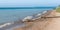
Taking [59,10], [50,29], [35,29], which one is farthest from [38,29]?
[59,10]

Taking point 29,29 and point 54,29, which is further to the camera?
point 29,29

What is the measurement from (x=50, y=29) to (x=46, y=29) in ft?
0.45

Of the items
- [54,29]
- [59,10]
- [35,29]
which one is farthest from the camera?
[59,10]

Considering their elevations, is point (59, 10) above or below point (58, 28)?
below

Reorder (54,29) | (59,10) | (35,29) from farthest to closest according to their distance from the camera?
1. (59,10)
2. (35,29)
3. (54,29)

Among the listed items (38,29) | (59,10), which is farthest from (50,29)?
(59,10)

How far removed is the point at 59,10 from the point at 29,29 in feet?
19.8

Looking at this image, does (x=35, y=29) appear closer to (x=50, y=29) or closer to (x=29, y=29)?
(x=29, y=29)

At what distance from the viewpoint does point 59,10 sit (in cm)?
1080

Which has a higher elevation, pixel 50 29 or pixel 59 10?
pixel 50 29

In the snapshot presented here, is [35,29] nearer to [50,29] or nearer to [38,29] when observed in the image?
[38,29]

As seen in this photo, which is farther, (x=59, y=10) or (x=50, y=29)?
(x=59, y=10)

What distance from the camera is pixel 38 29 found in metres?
5.07

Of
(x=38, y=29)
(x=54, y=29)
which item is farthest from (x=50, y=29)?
(x=38, y=29)
